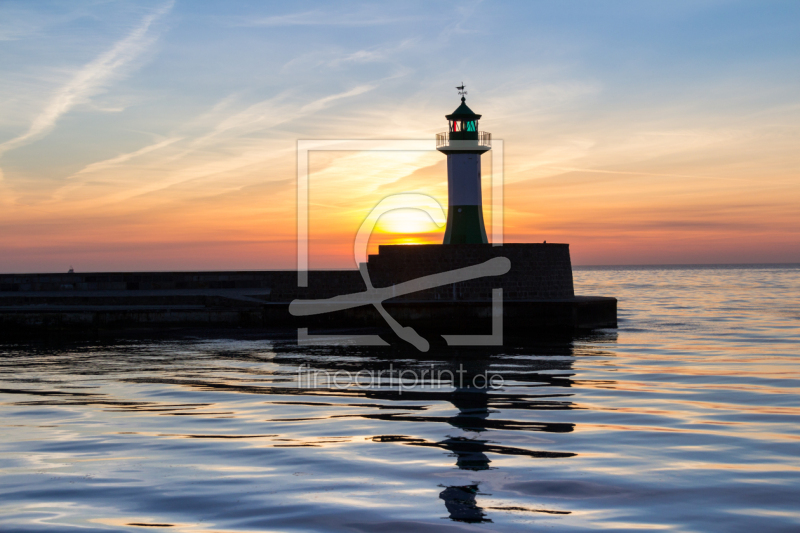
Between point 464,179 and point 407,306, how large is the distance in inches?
239

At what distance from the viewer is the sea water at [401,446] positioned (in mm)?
4945

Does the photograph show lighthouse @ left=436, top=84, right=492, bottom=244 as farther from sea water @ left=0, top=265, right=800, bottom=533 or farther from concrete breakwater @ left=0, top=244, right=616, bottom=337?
sea water @ left=0, top=265, right=800, bottom=533

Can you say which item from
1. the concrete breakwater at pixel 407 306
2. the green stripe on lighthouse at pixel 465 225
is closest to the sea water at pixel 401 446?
the concrete breakwater at pixel 407 306

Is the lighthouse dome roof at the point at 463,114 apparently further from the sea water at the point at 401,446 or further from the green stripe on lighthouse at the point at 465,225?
the sea water at the point at 401,446

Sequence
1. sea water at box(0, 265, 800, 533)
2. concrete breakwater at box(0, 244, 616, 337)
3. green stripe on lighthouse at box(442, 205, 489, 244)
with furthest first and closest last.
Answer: green stripe on lighthouse at box(442, 205, 489, 244) → concrete breakwater at box(0, 244, 616, 337) → sea water at box(0, 265, 800, 533)

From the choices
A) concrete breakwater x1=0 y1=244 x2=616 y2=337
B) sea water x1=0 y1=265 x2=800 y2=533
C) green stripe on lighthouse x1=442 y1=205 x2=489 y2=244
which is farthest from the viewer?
green stripe on lighthouse x1=442 y1=205 x2=489 y2=244

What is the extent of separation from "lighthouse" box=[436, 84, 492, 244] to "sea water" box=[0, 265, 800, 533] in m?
10.6

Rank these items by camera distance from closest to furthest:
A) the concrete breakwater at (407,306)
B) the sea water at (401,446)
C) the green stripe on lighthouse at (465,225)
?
the sea water at (401,446) < the concrete breakwater at (407,306) < the green stripe on lighthouse at (465,225)

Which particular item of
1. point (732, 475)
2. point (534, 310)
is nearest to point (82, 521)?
point (732, 475)

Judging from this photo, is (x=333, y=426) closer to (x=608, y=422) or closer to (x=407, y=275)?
(x=608, y=422)

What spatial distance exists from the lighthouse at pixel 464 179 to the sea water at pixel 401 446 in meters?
10.6

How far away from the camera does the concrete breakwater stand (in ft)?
63.8

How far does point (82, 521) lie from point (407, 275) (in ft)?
53.7

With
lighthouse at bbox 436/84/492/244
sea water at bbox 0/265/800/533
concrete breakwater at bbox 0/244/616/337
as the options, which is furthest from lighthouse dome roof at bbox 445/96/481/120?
sea water at bbox 0/265/800/533
